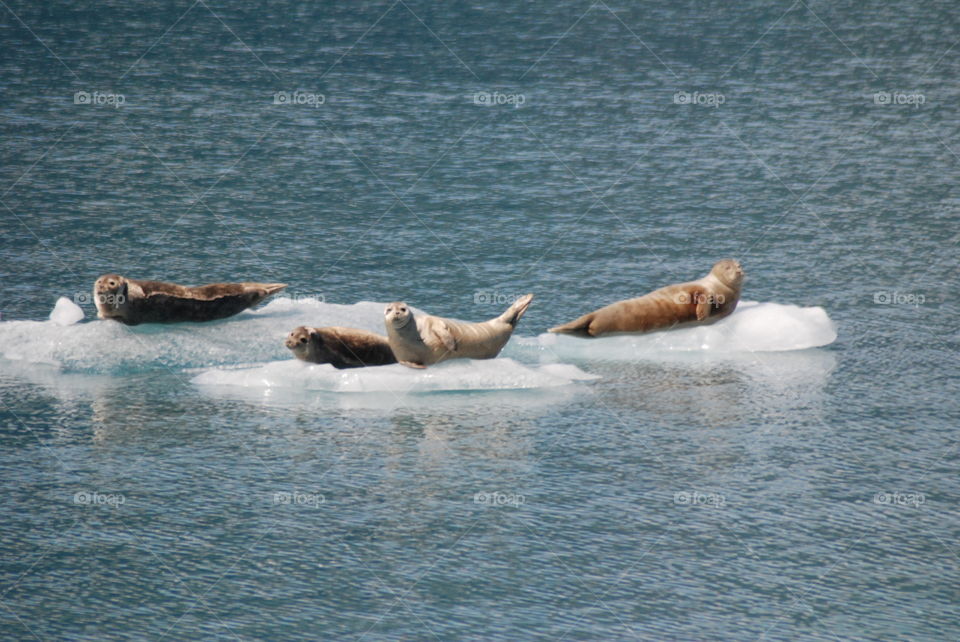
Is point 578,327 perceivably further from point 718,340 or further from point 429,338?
point 429,338

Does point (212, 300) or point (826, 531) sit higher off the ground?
point (212, 300)

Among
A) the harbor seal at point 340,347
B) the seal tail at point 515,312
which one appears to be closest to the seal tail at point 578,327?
the seal tail at point 515,312

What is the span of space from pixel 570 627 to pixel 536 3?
19.6m

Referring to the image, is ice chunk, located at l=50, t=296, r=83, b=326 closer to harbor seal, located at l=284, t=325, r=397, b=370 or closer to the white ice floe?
the white ice floe

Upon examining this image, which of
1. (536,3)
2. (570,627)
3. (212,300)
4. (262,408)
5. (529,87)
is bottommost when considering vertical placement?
(570,627)

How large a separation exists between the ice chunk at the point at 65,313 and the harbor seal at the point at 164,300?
0.28m

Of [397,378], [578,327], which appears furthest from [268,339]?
[578,327]

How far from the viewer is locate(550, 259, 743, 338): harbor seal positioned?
12867 mm

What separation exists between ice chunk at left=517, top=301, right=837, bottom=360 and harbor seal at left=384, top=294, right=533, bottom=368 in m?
0.92

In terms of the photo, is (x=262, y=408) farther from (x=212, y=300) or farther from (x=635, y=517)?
(x=635, y=517)

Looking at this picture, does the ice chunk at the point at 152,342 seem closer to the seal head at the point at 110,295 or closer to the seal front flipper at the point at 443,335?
the seal head at the point at 110,295

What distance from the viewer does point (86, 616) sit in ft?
25.6

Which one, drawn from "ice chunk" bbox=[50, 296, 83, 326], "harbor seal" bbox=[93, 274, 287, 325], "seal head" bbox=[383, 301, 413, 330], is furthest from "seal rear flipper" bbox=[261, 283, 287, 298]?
"seal head" bbox=[383, 301, 413, 330]

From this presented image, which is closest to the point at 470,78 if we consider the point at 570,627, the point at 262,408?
the point at 262,408
